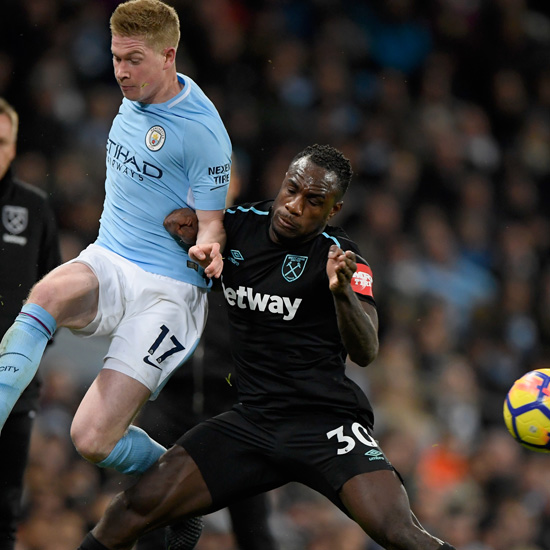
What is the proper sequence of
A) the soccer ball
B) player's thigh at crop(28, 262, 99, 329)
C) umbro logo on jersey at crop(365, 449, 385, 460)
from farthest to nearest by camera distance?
the soccer ball → umbro logo on jersey at crop(365, 449, 385, 460) → player's thigh at crop(28, 262, 99, 329)

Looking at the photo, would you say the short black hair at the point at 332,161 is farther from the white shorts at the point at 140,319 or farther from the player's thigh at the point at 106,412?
the player's thigh at the point at 106,412

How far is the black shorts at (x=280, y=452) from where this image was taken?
4.25 metres

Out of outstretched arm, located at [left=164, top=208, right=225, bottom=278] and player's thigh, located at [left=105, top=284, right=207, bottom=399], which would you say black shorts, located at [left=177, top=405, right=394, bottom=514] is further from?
outstretched arm, located at [left=164, top=208, right=225, bottom=278]

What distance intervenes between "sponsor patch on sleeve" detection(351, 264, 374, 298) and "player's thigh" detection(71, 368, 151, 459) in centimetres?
104

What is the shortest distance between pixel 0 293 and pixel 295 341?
1.66m

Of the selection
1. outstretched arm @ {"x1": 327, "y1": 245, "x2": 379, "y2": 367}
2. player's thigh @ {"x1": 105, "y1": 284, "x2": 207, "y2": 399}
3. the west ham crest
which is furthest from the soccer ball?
the west ham crest

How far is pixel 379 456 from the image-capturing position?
427 cm

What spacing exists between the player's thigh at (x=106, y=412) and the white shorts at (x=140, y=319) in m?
0.05

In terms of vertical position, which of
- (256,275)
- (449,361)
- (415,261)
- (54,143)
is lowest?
(449,361)

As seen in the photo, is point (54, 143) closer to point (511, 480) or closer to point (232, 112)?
point (232, 112)

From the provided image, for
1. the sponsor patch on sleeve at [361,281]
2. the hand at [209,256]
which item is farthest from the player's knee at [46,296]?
the sponsor patch on sleeve at [361,281]

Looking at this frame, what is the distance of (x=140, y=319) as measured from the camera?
447 cm

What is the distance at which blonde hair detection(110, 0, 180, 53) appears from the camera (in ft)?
14.2

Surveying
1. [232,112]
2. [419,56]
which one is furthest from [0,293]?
[419,56]
